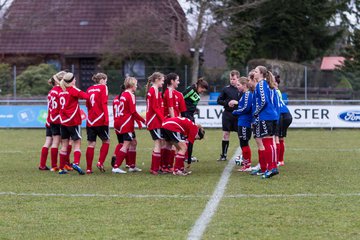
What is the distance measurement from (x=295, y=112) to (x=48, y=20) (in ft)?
72.6

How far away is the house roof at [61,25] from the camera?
4194 cm

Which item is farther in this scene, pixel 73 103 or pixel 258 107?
pixel 73 103

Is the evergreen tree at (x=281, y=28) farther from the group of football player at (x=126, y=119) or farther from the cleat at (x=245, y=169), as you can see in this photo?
the group of football player at (x=126, y=119)

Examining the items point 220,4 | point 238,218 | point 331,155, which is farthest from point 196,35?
point 238,218

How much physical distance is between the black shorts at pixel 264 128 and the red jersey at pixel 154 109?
1.67m

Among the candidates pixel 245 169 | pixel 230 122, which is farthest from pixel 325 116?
pixel 245 169

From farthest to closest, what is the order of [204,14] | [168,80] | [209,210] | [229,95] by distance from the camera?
[204,14] < [229,95] < [168,80] < [209,210]

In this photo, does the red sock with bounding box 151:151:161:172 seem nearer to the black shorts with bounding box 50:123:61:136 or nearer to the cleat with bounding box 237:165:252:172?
the cleat with bounding box 237:165:252:172

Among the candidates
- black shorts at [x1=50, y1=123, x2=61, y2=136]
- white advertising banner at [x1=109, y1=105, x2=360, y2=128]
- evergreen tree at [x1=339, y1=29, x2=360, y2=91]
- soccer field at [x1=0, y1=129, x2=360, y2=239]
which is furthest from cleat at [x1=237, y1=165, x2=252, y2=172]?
evergreen tree at [x1=339, y1=29, x2=360, y2=91]

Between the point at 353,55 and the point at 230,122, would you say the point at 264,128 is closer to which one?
the point at 230,122

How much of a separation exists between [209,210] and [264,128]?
3.18 meters

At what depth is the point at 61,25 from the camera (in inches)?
1741

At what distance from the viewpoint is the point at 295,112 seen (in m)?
24.8

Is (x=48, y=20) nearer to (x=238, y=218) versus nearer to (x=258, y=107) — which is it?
(x=258, y=107)
